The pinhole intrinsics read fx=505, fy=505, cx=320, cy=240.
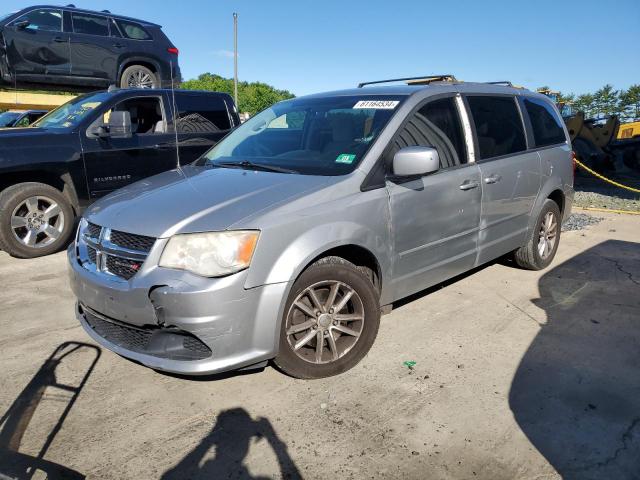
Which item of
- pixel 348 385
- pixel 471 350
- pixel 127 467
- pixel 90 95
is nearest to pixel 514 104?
pixel 471 350

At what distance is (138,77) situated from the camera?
9898 mm

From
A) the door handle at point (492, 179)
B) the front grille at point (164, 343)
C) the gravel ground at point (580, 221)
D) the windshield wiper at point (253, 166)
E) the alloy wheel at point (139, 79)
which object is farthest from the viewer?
the alloy wheel at point (139, 79)

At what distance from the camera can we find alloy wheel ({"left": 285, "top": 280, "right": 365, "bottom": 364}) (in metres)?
2.92

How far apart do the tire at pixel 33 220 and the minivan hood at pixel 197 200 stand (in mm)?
2872

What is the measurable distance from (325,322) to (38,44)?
8.41 m

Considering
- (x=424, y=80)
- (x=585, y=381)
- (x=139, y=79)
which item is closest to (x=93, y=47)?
(x=139, y=79)

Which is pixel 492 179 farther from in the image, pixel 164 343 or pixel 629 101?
pixel 629 101

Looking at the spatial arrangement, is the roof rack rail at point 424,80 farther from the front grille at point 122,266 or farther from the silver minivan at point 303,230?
the front grille at point 122,266

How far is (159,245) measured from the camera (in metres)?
2.63

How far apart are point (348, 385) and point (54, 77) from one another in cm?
858

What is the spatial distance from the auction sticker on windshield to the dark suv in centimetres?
591

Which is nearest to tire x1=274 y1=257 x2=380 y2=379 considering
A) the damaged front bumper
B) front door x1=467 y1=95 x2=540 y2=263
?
the damaged front bumper

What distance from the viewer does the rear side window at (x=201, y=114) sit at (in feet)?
22.2

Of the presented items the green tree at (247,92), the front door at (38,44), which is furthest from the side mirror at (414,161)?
the green tree at (247,92)
